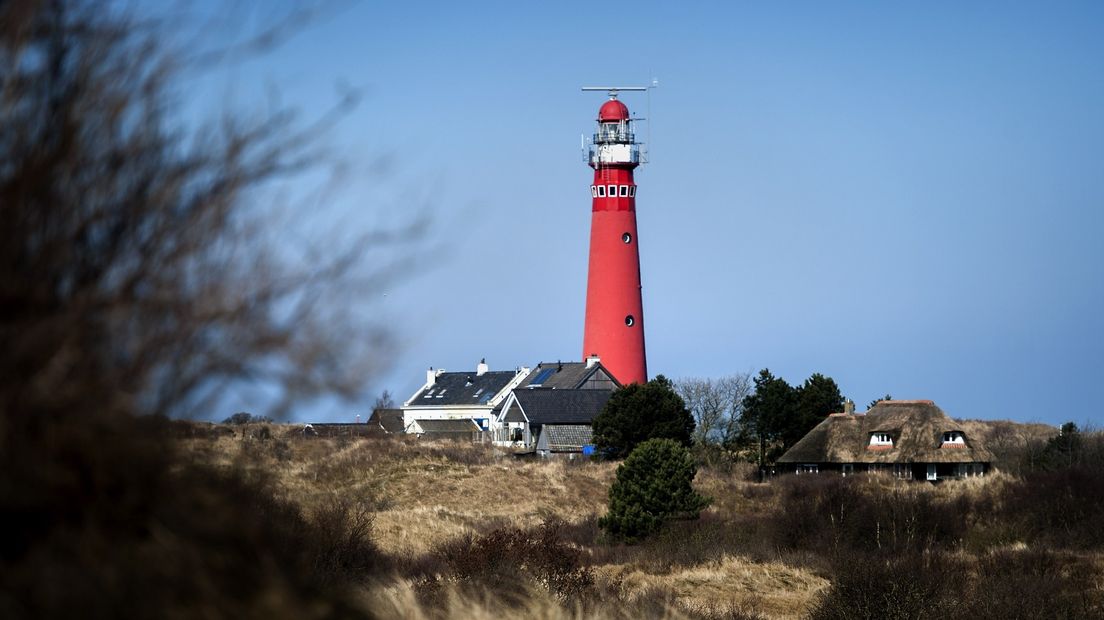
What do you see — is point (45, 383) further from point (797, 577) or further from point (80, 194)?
point (797, 577)

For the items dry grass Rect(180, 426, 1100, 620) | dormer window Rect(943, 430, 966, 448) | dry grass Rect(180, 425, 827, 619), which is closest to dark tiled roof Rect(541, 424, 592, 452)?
dry grass Rect(180, 425, 827, 619)

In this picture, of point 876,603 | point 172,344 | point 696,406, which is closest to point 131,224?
point 172,344

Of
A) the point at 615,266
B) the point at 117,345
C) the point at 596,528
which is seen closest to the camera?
the point at 117,345

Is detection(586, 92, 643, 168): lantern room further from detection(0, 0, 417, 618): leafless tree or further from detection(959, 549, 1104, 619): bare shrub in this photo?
detection(0, 0, 417, 618): leafless tree

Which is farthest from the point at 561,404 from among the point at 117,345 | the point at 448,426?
the point at 117,345

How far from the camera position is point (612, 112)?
63156 mm

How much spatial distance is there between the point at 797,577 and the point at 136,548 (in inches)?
901

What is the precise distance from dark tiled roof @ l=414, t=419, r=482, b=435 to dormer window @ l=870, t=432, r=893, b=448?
2508 centimetres

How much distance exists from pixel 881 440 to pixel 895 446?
0.66 metres

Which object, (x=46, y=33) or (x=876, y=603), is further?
(x=876, y=603)

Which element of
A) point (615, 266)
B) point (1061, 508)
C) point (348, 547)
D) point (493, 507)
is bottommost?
point (493, 507)

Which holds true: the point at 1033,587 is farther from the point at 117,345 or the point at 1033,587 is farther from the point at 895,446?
the point at 895,446

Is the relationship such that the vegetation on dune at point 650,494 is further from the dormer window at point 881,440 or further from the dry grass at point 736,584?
the dormer window at point 881,440

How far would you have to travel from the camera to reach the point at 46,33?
13.4ft
